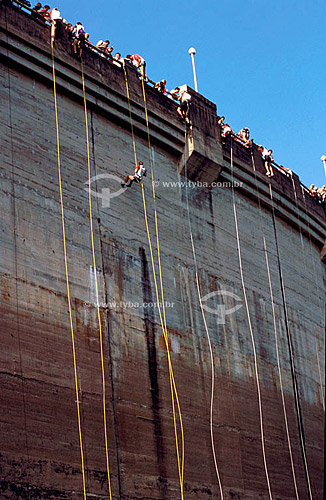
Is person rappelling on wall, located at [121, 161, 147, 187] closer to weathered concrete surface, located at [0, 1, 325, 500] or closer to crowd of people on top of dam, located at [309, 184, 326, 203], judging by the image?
weathered concrete surface, located at [0, 1, 325, 500]

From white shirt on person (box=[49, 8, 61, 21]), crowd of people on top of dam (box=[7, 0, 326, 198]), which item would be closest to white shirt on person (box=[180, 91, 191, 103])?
crowd of people on top of dam (box=[7, 0, 326, 198])

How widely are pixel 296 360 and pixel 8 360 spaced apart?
Result: 13.0 meters

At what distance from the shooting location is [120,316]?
2145 centimetres

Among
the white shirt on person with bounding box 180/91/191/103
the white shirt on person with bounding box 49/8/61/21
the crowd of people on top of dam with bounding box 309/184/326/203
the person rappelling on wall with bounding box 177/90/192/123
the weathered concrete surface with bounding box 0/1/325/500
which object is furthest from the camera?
the crowd of people on top of dam with bounding box 309/184/326/203

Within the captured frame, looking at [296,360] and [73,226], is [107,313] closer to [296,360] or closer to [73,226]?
[73,226]

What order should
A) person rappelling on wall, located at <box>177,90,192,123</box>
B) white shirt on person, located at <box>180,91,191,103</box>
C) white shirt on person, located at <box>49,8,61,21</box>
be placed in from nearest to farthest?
1. white shirt on person, located at <box>49,8,61,21</box>
2. person rappelling on wall, located at <box>177,90,192,123</box>
3. white shirt on person, located at <box>180,91,191,103</box>

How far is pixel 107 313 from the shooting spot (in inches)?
830

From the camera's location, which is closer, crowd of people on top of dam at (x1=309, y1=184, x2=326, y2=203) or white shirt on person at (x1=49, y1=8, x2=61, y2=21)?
white shirt on person at (x1=49, y1=8, x2=61, y2=21)

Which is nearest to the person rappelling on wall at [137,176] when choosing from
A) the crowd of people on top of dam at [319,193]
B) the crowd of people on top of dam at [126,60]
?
the crowd of people on top of dam at [126,60]

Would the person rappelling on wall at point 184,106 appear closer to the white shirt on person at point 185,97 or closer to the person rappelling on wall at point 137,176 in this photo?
the white shirt on person at point 185,97

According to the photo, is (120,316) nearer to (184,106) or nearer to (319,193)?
(184,106)

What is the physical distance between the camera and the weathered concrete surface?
18.6m

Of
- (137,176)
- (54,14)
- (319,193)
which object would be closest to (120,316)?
(137,176)

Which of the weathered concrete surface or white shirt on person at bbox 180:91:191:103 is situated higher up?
white shirt on person at bbox 180:91:191:103
